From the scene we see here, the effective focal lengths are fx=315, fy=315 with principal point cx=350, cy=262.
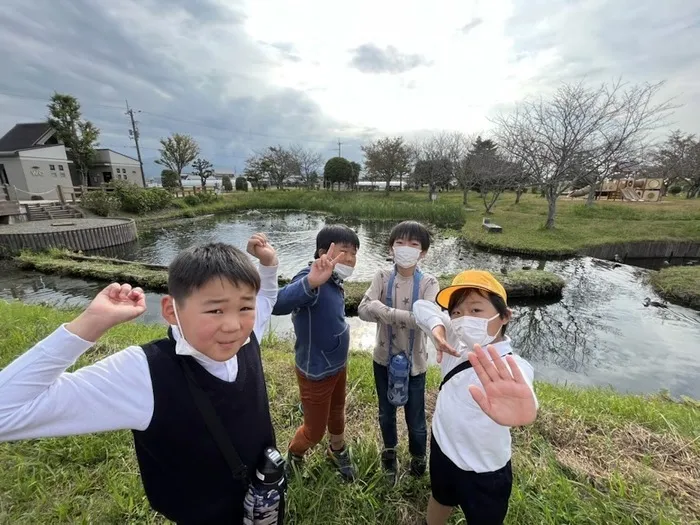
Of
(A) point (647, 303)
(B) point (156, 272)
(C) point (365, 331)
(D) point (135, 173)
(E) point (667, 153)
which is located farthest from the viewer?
(D) point (135, 173)

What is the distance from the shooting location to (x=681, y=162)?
23609 mm

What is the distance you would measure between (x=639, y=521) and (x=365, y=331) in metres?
4.96

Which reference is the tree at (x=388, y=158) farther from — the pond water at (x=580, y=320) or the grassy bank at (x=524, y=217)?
the pond water at (x=580, y=320)

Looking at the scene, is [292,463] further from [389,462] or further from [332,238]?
[332,238]

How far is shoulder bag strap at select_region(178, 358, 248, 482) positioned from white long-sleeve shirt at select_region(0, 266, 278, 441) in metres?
0.07

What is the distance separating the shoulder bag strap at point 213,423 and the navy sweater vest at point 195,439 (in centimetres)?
2

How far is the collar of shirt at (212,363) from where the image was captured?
1027 mm

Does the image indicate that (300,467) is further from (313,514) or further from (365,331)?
(365,331)

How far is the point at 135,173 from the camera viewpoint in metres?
32.1

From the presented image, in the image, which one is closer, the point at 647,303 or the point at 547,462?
the point at 547,462

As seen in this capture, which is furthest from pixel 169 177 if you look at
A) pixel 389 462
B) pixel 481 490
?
pixel 481 490

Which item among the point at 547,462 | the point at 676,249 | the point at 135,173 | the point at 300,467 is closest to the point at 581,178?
the point at 676,249

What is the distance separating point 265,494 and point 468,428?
875mm

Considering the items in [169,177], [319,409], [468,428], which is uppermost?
[169,177]
